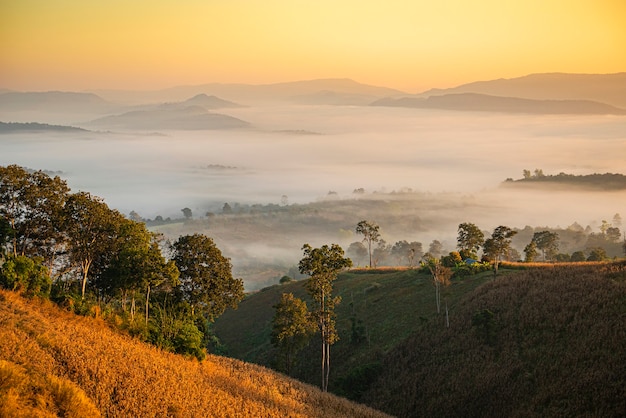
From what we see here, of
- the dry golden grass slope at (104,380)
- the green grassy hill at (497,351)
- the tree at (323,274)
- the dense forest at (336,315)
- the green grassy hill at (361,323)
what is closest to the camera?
the dry golden grass slope at (104,380)

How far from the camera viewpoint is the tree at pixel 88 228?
46906 mm

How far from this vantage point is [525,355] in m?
47.8

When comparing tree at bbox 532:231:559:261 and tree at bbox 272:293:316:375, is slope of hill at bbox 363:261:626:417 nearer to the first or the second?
tree at bbox 272:293:316:375

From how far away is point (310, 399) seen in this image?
121 ft

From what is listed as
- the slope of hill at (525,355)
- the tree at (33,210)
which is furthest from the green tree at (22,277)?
the slope of hill at (525,355)

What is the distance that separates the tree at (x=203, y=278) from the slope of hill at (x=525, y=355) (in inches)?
630

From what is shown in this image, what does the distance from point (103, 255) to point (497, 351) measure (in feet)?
112

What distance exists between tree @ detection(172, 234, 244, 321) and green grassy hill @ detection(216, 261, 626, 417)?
13.9 metres

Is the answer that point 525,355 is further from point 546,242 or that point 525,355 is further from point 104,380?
point 546,242

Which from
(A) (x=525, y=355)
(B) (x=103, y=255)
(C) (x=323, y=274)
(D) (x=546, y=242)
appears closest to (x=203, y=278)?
(B) (x=103, y=255)

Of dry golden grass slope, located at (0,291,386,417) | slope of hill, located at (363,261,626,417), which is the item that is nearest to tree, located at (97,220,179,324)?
dry golden grass slope, located at (0,291,386,417)

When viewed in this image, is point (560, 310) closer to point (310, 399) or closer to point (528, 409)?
point (528, 409)

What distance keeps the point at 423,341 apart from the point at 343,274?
48011mm

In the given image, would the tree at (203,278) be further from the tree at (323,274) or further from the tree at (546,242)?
the tree at (546,242)
